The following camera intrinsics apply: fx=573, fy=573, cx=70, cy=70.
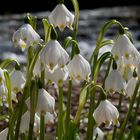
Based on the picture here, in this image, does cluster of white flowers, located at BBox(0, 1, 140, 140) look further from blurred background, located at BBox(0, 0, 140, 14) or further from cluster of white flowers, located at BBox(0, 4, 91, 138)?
blurred background, located at BBox(0, 0, 140, 14)

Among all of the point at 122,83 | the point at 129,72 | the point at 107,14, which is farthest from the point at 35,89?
the point at 107,14

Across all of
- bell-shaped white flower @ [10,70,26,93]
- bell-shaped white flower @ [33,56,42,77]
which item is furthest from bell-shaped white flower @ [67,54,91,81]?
bell-shaped white flower @ [10,70,26,93]

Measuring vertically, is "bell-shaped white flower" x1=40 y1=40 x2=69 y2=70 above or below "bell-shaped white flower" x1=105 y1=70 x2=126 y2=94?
above

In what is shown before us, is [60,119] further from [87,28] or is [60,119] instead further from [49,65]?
[87,28]

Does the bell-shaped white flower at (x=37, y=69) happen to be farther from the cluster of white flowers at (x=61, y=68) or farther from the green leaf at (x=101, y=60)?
the green leaf at (x=101, y=60)

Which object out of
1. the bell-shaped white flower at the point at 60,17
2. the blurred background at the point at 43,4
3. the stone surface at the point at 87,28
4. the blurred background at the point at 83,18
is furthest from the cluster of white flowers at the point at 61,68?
the blurred background at the point at 43,4
